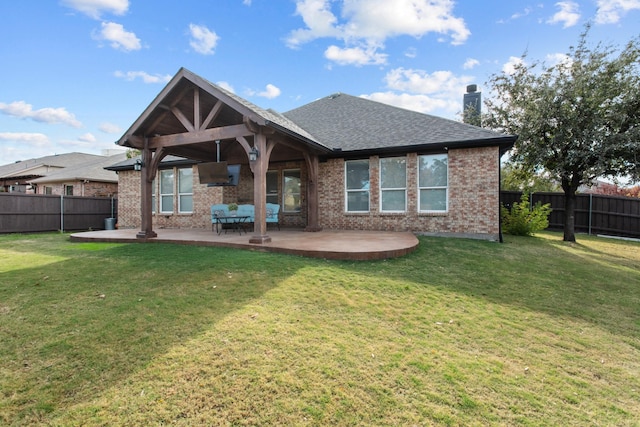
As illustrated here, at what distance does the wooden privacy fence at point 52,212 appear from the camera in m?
13.2

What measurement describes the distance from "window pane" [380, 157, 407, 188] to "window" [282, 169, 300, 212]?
11.4ft

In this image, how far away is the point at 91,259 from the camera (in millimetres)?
6445

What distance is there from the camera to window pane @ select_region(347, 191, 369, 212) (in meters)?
11.0

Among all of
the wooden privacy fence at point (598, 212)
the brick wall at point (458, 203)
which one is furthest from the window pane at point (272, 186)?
the wooden privacy fence at point (598, 212)

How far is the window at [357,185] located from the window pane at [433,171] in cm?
186

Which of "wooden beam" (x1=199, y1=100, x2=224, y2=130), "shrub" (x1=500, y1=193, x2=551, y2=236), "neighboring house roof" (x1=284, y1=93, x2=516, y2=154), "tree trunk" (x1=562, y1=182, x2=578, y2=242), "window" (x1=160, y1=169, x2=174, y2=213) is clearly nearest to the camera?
"wooden beam" (x1=199, y1=100, x2=224, y2=130)

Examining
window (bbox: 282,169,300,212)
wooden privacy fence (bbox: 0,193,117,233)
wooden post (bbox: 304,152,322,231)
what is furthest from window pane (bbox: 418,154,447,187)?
wooden privacy fence (bbox: 0,193,117,233)

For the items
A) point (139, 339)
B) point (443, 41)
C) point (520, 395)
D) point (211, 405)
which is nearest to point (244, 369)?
point (211, 405)

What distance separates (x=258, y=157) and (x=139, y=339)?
502 centimetres

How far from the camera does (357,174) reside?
1111 cm

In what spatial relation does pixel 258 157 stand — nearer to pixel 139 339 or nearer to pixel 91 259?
pixel 91 259

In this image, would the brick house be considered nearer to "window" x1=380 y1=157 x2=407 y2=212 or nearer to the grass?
"window" x1=380 y1=157 x2=407 y2=212

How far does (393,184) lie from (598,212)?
11.0 metres

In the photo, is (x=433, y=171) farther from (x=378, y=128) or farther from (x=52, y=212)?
(x=52, y=212)
